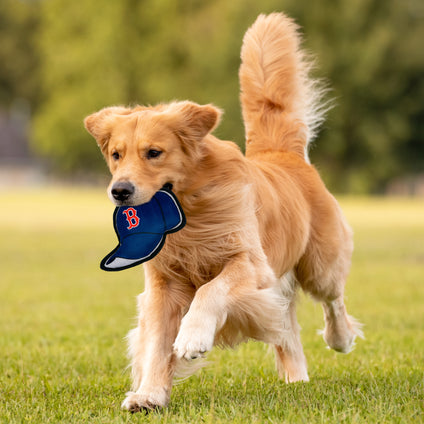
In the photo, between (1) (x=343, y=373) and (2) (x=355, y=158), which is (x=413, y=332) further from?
(2) (x=355, y=158)

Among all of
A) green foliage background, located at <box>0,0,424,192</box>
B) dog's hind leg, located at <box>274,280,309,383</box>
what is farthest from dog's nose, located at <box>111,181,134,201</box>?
green foliage background, located at <box>0,0,424,192</box>

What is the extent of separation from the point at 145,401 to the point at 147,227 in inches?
36.4

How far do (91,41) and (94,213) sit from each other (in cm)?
2639

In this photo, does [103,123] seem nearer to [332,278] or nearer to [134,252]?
[134,252]

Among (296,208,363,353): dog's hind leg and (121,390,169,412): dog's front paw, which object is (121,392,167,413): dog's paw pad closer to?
(121,390,169,412): dog's front paw

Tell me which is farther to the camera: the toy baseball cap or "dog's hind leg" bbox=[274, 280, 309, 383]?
"dog's hind leg" bbox=[274, 280, 309, 383]

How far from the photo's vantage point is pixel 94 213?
26.8 metres

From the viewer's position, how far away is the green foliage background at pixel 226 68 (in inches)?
1569

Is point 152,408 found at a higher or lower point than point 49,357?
higher

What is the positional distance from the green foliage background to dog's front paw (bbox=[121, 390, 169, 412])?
3090cm

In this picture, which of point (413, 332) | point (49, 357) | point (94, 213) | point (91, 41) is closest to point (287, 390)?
point (49, 357)

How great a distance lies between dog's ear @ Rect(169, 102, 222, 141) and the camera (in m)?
4.19

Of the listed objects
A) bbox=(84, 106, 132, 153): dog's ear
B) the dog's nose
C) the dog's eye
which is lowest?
the dog's nose

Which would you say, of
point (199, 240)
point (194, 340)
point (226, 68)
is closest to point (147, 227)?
point (199, 240)
